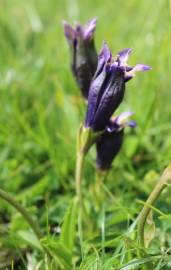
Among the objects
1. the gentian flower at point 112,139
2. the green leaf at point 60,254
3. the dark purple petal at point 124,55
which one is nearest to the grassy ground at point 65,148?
the green leaf at point 60,254

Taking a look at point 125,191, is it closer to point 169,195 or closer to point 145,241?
point 169,195

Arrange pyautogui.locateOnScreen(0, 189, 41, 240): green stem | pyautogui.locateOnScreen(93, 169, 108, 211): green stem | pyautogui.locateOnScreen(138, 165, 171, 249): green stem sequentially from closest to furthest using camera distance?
1. pyautogui.locateOnScreen(138, 165, 171, 249): green stem
2. pyautogui.locateOnScreen(0, 189, 41, 240): green stem
3. pyautogui.locateOnScreen(93, 169, 108, 211): green stem

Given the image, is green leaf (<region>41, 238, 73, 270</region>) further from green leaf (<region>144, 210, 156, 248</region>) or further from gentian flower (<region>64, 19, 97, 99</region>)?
gentian flower (<region>64, 19, 97, 99</region>)

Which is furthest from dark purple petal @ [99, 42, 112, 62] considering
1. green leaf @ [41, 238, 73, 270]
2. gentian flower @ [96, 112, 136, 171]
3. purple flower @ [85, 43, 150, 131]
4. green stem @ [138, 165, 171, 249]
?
green leaf @ [41, 238, 73, 270]

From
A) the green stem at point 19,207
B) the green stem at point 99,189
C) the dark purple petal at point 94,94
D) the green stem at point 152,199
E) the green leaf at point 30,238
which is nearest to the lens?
the green stem at point 152,199

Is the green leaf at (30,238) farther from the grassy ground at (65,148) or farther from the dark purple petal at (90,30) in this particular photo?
the dark purple petal at (90,30)
